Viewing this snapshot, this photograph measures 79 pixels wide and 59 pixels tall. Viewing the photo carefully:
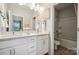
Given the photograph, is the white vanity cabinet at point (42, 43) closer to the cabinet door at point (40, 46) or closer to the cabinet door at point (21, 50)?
the cabinet door at point (40, 46)

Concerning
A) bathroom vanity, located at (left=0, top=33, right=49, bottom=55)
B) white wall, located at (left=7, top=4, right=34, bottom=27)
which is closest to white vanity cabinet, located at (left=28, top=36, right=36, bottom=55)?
bathroom vanity, located at (left=0, top=33, right=49, bottom=55)

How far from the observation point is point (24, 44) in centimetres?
159

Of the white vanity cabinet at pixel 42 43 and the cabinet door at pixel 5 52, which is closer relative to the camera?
the cabinet door at pixel 5 52

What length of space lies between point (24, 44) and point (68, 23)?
67 cm

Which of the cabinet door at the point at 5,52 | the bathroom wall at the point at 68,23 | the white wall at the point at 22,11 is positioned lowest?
the cabinet door at the point at 5,52

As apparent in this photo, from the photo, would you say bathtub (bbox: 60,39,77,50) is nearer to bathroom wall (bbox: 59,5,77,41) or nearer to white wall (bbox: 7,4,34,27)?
bathroom wall (bbox: 59,5,77,41)

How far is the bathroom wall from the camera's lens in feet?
5.12

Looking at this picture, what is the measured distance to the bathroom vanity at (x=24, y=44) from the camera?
57.5 inches

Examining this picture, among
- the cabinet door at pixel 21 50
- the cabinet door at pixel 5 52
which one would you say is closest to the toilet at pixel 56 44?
the cabinet door at pixel 21 50

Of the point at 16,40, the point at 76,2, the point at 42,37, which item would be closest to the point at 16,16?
the point at 16,40

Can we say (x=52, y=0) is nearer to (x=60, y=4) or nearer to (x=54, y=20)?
(x=60, y=4)

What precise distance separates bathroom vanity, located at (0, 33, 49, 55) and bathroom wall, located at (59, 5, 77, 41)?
0.79 ft

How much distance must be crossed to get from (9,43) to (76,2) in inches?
41.2

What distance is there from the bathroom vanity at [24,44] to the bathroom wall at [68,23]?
0.79ft
